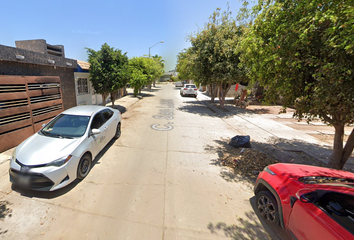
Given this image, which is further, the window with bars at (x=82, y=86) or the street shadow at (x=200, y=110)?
the street shadow at (x=200, y=110)

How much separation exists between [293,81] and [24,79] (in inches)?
333

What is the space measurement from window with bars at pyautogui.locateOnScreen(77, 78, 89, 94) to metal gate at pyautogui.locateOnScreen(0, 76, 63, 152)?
15.1 feet

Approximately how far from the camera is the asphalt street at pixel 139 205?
112 inches

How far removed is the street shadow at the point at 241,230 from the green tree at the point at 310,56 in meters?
2.68

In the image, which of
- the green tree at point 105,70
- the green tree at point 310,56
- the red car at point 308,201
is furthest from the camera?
the green tree at point 105,70

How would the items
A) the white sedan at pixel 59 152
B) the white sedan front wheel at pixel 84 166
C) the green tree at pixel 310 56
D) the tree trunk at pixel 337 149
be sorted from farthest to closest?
the tree trunk at pixel 337 149, the white sedan front wheel at pixel 84 166, the white sedan at pixel 59 152, the green tree at pixel 310 56

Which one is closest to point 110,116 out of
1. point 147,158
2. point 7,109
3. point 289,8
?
point 147,158

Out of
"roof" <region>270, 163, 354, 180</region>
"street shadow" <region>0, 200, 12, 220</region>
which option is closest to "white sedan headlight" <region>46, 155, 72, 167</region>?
"street shadow" <region>0, 200, 12, 220</region>

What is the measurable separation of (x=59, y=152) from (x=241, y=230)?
397 cm

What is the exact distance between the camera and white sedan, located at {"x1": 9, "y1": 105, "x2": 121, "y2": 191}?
3.34 meters

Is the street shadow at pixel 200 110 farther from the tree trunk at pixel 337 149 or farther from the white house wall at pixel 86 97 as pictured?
the tree trunk at pixel 337 149

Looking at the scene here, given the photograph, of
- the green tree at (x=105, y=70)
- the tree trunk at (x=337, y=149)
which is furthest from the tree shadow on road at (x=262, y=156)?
the green tree at (x=105, y=70)

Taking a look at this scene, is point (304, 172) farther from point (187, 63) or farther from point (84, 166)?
point (187, 63)

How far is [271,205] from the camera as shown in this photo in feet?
9.93
